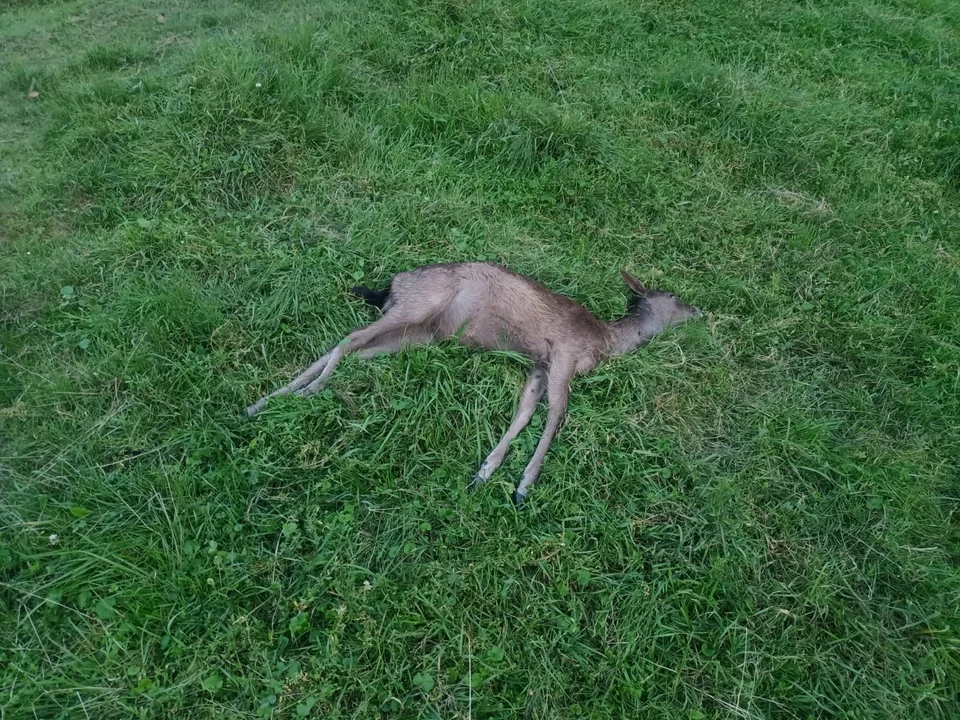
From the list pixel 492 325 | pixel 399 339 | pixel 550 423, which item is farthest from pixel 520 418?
pixel 399 339

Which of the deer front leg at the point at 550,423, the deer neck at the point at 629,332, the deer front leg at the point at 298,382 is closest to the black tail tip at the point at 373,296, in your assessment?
the deer front leg at the point at 298,382

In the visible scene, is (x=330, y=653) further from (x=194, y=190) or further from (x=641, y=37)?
(x=641, y=37)

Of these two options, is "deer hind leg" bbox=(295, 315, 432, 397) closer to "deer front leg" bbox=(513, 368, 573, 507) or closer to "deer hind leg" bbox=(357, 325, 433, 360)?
"deer hind leg" bbox=(357, 325, 433, 360)

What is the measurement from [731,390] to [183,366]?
3280 millimetres

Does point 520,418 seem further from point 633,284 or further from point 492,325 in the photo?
point 633,284

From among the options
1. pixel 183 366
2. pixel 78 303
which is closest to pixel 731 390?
pixel 183 366

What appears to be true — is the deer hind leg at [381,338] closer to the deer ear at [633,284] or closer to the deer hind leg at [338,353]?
the deer hind leg at [338,353]

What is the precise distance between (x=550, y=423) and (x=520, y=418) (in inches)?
6.9

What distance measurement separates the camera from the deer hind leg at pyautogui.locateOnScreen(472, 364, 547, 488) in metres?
3.59

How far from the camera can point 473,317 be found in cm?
415

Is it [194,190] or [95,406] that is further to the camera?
[194,190]

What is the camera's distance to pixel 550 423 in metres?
3.80

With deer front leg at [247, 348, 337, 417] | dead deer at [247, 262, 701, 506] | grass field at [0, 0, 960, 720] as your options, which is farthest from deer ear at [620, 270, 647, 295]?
deer front leg at [247, 348, 337, 417]

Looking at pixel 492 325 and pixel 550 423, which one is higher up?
pixel 492 325
